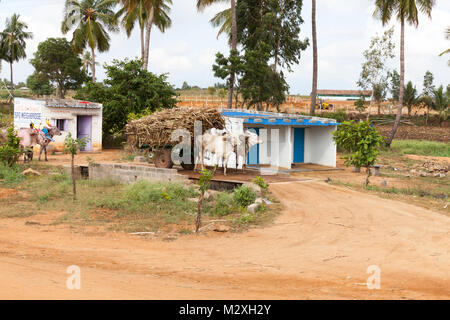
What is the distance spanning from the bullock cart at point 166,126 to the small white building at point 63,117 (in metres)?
9.62

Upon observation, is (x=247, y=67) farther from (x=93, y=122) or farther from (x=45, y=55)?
(x=45, y=55)

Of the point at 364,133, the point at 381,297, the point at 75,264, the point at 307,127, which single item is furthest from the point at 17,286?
the point at 307,127

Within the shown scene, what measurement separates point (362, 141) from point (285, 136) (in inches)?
205

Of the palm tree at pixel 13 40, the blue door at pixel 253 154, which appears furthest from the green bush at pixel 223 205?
the palm tree at pixel 13 40

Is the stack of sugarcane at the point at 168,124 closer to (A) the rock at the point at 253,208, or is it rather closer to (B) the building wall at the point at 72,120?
(A) the rock at the point at 253,208

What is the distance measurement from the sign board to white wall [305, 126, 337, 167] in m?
14.6

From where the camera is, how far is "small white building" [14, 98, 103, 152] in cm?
2392

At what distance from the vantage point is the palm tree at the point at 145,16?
99.8 feet

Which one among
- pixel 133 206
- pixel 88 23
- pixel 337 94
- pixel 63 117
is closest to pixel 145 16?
pixel 88 23

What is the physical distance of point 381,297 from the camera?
5586mm

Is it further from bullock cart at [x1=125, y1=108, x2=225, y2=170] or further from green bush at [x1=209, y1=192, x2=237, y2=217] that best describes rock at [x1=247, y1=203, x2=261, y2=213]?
bullock cart at [x1=125, y1=108, x2=225, y2=170]

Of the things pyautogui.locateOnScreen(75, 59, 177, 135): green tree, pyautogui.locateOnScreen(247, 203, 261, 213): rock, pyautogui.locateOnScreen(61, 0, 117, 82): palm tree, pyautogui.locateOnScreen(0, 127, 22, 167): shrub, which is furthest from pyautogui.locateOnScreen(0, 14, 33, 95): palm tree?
pyautogui.locateOnScreen(247, 203, 261, 213): rock

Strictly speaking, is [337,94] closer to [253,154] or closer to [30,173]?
[253,154]
